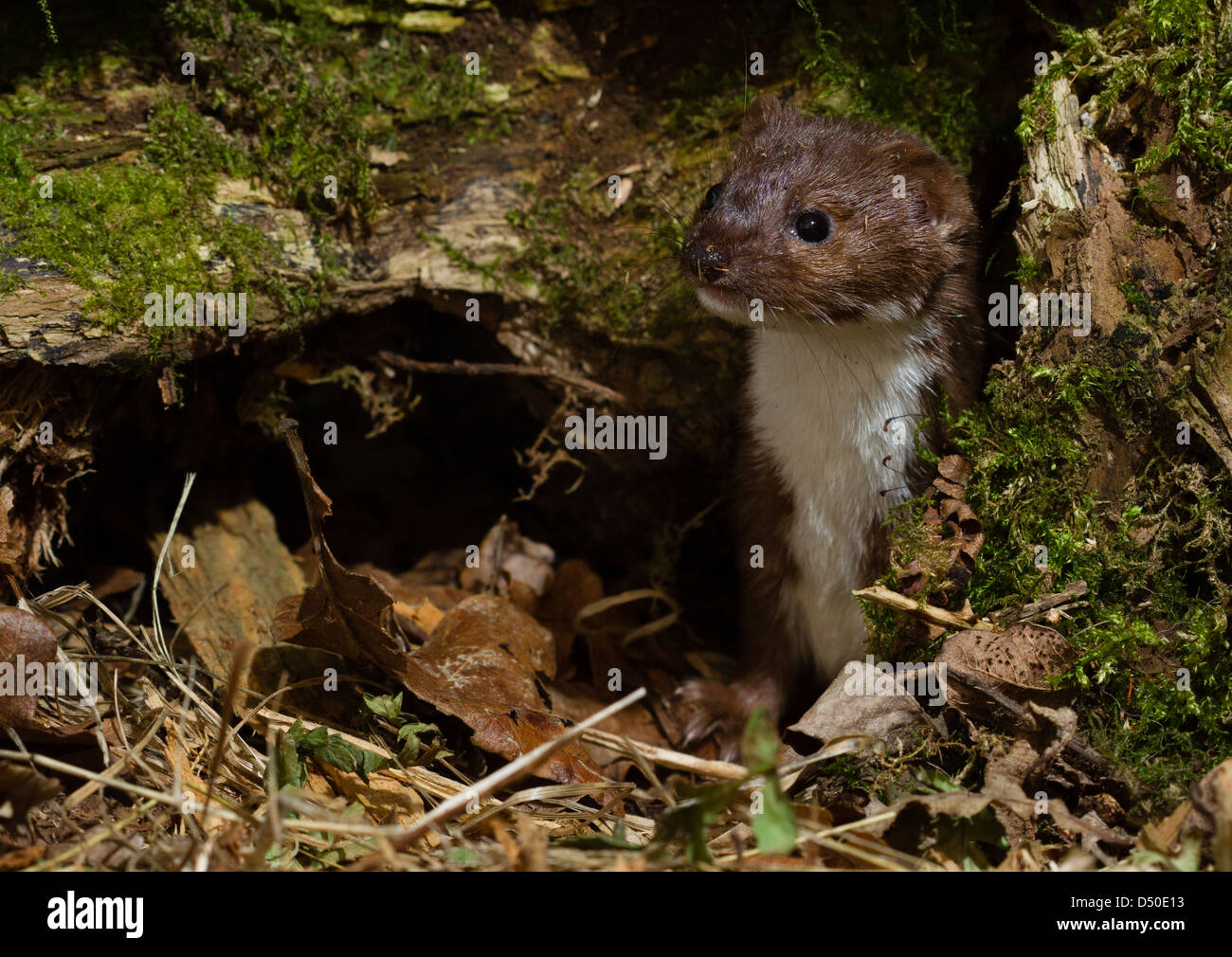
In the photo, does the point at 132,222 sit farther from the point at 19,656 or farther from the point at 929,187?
the point at 929,187

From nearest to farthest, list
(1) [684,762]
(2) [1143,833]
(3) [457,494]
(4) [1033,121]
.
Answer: (2) [1143,833], (1) [684,762], (4) [1033,121], (3) [457,494]

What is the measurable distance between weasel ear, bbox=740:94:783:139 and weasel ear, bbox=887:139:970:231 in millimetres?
498

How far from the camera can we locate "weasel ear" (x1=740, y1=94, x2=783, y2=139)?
3.54 meters

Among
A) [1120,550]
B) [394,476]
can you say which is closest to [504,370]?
[394,476]

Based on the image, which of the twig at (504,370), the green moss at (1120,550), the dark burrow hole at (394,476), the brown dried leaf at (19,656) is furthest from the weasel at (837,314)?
the brown dried leaf at (19,656)

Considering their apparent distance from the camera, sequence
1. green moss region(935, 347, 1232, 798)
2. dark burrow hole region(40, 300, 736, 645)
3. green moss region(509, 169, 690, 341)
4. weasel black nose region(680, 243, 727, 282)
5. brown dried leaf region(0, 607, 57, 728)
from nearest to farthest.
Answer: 1. brown dried leaf region(0, 607, 57, 728)
2. green moss region(935, 347, 1232, 798)
3. weasel black nose region(680, 243, 727, 282)
4. dark burrow hole region(40, 300, 736, 645)
5. green moss region(509, 169, 690, 341)

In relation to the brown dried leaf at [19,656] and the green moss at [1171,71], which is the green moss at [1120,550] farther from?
the brown dried leaf at [19,656]

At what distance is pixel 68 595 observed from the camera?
10.4 ft

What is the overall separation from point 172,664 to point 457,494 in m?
2.52

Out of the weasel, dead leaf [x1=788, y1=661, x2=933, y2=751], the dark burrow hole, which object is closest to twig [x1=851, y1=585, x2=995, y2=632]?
dead leaf [x1=788, y1=661, x2=933, y2=751]

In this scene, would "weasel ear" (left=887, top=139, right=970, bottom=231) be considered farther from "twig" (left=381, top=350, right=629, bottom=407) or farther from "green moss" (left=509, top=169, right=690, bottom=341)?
"twig" (left=381, top=350, right=629, bottom=407)

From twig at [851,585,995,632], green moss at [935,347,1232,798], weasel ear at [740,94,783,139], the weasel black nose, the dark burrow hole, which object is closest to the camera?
green moss at [935,347,1232,798]
